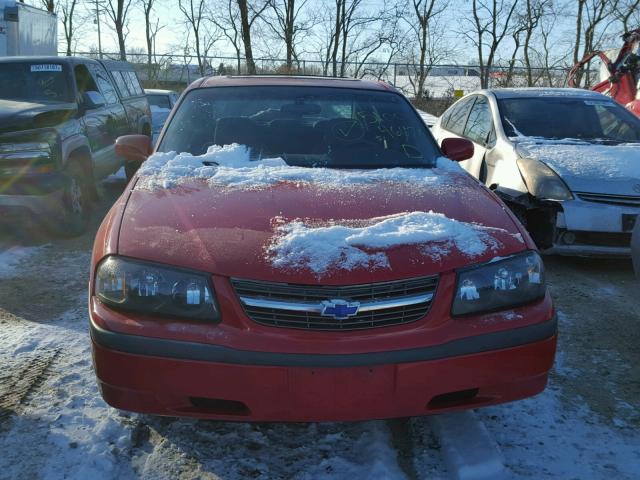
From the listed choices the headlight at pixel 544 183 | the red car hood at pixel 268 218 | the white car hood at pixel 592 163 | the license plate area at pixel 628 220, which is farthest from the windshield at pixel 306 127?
the license plate area at pixel 628 220

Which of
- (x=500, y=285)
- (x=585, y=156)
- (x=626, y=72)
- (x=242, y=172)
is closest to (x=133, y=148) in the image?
(x=242, y=172)

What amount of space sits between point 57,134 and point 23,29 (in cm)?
727

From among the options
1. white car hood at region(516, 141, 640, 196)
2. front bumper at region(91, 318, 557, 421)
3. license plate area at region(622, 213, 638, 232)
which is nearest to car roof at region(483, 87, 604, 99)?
white car hood at region(516, 141, 640, 196)

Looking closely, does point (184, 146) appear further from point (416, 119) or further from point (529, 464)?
point (529, 464)

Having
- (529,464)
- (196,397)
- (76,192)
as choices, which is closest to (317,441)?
(196,397)

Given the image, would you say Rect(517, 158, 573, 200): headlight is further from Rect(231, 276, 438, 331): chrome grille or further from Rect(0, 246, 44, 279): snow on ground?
Rect(0, 246, 44, 279): snow on ground

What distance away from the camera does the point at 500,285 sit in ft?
7.53

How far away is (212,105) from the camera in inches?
147

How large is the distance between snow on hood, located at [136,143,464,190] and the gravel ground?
3.66ft

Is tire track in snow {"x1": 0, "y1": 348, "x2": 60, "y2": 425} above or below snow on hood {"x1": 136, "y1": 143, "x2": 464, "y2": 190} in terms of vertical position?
below

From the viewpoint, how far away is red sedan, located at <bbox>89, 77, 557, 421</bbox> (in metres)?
2.10

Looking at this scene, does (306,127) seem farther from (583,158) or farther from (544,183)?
(583,158)

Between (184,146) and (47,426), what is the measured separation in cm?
167

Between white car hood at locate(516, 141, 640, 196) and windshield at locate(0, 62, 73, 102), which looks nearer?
white car hood at locate(516, 141, 640, 196)
